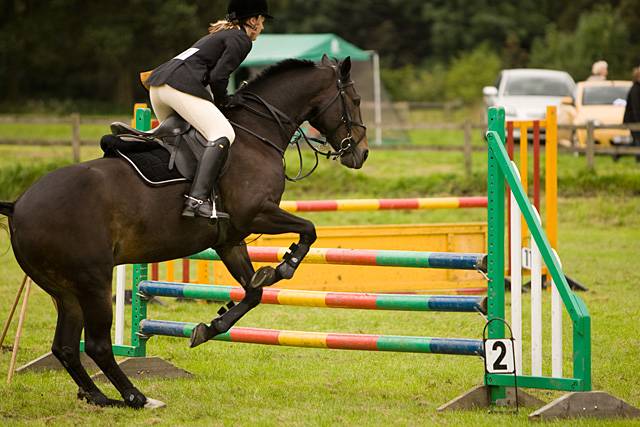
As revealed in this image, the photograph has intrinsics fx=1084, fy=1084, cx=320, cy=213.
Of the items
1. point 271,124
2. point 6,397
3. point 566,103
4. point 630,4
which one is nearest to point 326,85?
point 271,124

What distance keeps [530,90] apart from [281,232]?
62.0ft

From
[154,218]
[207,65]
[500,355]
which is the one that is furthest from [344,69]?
[500,355]

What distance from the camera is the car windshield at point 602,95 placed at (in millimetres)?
→ 21891

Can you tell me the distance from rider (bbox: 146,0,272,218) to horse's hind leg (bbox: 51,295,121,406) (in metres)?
0.90

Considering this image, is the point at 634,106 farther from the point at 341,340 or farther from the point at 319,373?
the point at 341,340

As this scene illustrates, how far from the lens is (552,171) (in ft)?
32.5

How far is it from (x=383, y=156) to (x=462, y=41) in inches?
1210

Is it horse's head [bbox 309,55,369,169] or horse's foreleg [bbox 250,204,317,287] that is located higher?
horse's head [bbox 309,55,369,169]

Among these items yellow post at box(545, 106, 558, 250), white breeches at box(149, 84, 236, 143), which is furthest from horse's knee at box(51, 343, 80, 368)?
yellow post at box(545, 106, 558, 250)

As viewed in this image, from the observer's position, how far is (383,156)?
74.1ft

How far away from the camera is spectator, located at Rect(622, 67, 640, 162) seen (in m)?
18.2

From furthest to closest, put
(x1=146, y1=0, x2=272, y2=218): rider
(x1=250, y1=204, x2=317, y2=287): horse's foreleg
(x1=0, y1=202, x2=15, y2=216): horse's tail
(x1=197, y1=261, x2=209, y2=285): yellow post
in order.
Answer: (x1=197, y1=261, x2=209, y2=285): yellow post → (x1=250, y1=204, x2=317, y2=287): horse's foreleg → (x1=146, y1=0, x2=272, y2=218): rider → (x1=0, y1=202, x2=15, y2=216): horse's tail

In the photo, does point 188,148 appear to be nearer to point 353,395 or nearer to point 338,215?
point 353,395

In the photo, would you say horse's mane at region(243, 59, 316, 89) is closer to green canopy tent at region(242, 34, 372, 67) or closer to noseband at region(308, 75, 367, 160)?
noseband at region(308, 75, 367, 160)
